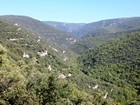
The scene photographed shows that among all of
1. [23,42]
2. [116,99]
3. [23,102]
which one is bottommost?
[116,99]

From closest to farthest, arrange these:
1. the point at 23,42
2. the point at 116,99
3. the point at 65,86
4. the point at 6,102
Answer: the point at 6,102
the point at 65,86
the point at 116,99
the point at 23,42

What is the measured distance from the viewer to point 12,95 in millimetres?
45812

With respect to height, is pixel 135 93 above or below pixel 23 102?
below

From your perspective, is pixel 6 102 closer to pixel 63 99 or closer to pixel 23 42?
pixel 63 99

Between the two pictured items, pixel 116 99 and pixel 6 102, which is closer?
pixel 6 102

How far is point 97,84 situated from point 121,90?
1560 centimetres

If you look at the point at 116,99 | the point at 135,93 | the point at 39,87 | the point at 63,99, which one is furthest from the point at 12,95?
the point at 135,93

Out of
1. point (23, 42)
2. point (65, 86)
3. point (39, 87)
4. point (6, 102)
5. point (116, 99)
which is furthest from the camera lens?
point (23, 42)

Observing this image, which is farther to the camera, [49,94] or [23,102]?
[49,94]

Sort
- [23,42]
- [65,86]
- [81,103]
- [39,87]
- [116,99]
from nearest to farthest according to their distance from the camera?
[39,87] → [65,86] → [81,103] → [116,99] → [23,42]

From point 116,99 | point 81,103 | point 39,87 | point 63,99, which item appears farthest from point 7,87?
point 116,99

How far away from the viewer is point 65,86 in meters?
62.6

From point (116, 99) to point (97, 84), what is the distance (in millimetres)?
21734

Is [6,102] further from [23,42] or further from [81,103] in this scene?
[23,42]
